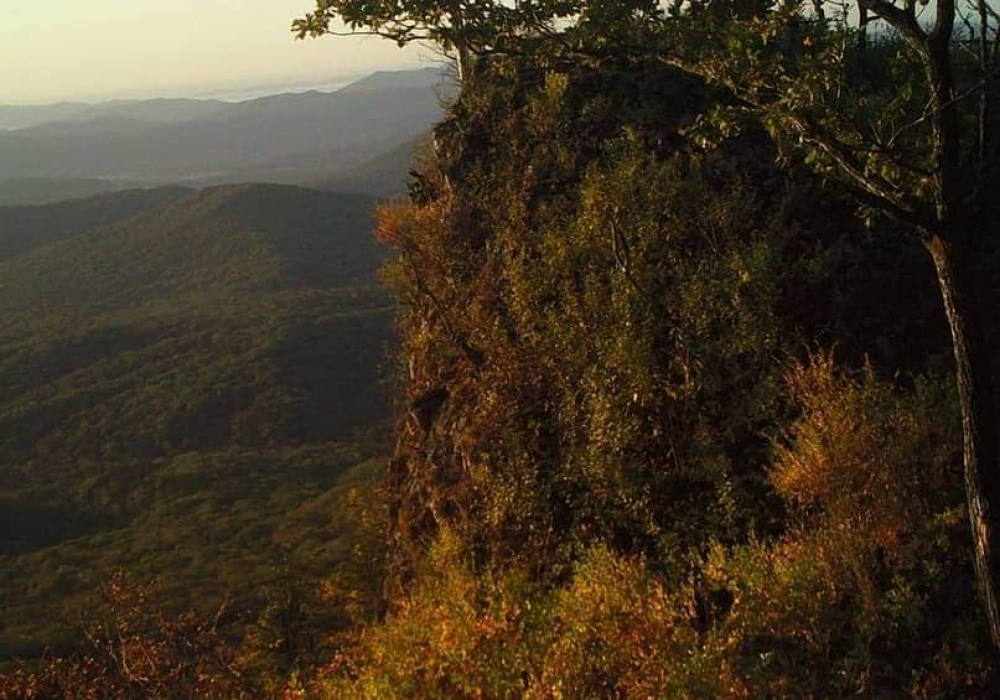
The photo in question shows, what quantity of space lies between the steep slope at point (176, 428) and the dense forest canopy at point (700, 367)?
168 ft

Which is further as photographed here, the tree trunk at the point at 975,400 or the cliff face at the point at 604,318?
the cliff face at the point at 604,318

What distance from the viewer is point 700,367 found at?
53.7ft

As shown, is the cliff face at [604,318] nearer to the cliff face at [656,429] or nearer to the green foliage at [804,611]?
the cliff face at [656,429]

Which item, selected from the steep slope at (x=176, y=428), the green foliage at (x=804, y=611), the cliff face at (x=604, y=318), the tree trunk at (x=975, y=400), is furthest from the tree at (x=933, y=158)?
the steep slope at (x=176, y=428)

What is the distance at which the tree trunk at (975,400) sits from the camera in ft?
31.0

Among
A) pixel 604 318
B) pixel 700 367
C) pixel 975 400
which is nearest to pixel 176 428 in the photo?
pixel 604 318

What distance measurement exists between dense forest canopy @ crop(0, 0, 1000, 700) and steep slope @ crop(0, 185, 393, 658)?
168ft

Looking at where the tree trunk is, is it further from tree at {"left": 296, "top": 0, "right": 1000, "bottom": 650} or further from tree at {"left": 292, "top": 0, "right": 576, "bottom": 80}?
tree at {"left": 292, "top": 0, "right": 576, "bottom": 80}


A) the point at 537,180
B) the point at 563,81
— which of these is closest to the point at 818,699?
the point at 537,180

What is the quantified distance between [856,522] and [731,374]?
5.00m

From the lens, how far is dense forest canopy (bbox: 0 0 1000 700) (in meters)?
10.2

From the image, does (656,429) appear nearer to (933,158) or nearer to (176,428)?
(933,158)

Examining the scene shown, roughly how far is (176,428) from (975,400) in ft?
419

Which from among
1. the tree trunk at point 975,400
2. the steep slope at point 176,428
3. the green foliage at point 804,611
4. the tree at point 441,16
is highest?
the tree at point 441,16
